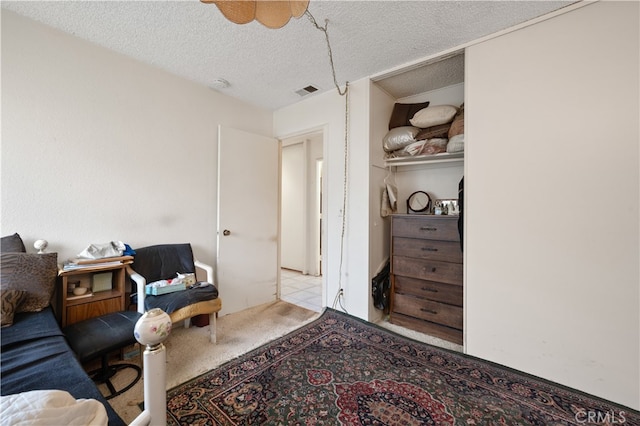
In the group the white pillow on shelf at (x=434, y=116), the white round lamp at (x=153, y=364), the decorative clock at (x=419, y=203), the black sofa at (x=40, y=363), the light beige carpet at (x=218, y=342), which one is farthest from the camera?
the decorative clock at (x=419, y=203)

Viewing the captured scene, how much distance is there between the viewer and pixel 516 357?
188cm

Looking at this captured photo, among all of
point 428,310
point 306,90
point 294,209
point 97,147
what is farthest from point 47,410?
point 294,209

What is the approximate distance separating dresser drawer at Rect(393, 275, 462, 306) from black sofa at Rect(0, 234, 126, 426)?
2.35m

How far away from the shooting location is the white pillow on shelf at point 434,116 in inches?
97.2

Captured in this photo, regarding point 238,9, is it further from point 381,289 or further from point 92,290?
point 381,289

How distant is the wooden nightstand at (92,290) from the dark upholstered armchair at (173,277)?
12cm

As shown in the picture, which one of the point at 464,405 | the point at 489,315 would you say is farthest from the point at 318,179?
the point at 464,405

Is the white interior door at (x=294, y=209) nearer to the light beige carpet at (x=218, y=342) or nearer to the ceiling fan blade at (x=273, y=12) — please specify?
the light beige carpet at (x=218, y=342)

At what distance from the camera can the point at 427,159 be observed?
2.65 metres

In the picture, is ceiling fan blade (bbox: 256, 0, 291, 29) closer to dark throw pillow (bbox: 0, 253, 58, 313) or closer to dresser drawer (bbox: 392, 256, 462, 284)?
dark throw pillow (bbox: 0, 253, 58, 313)

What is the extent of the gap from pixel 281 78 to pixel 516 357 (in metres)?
3.09

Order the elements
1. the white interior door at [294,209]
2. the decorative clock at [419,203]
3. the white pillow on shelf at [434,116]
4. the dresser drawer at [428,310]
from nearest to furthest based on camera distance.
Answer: the dresser drawer at [428,310], the white pillow on shelf at [434,116], the decorative clock at [419,203], the white interior door at [294,209]

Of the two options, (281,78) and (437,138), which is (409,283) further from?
(281,78)

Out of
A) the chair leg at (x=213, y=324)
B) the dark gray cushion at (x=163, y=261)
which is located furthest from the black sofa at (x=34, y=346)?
the chair leg at (x=213, y=324)
